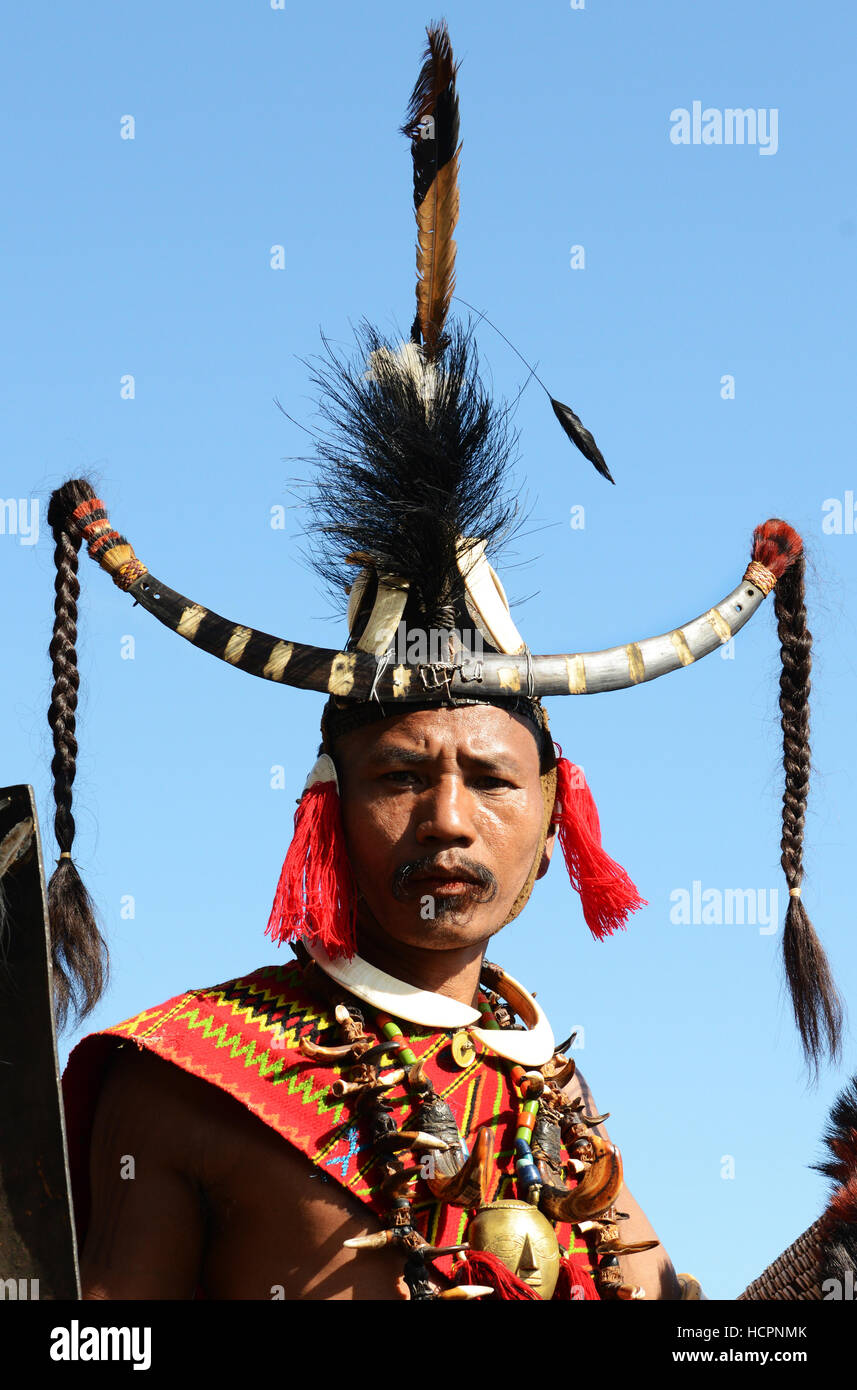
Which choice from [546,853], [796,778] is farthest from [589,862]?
[796,778]

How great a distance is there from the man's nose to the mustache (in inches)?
2.7

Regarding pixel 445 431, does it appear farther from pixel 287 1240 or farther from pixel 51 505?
pixel 287 1240

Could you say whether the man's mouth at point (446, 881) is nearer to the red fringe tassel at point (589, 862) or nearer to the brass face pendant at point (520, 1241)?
the red fringe tassel at point (589, 862)

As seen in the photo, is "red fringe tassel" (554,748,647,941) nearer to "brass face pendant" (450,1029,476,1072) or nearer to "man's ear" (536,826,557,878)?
"man's ear" (536,826,557,878)

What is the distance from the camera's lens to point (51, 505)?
610 centimetres

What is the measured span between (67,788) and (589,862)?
1687mm

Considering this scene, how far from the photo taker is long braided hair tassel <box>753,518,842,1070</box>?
20.6ft

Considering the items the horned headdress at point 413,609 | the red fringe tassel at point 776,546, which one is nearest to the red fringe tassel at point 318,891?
the horned headdress at point 413,609

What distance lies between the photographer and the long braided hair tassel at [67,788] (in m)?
5.75

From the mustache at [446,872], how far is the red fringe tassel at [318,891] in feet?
0.62

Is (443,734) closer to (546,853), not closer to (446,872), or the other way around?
(446,872)

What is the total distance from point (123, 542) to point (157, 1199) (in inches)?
77.5
